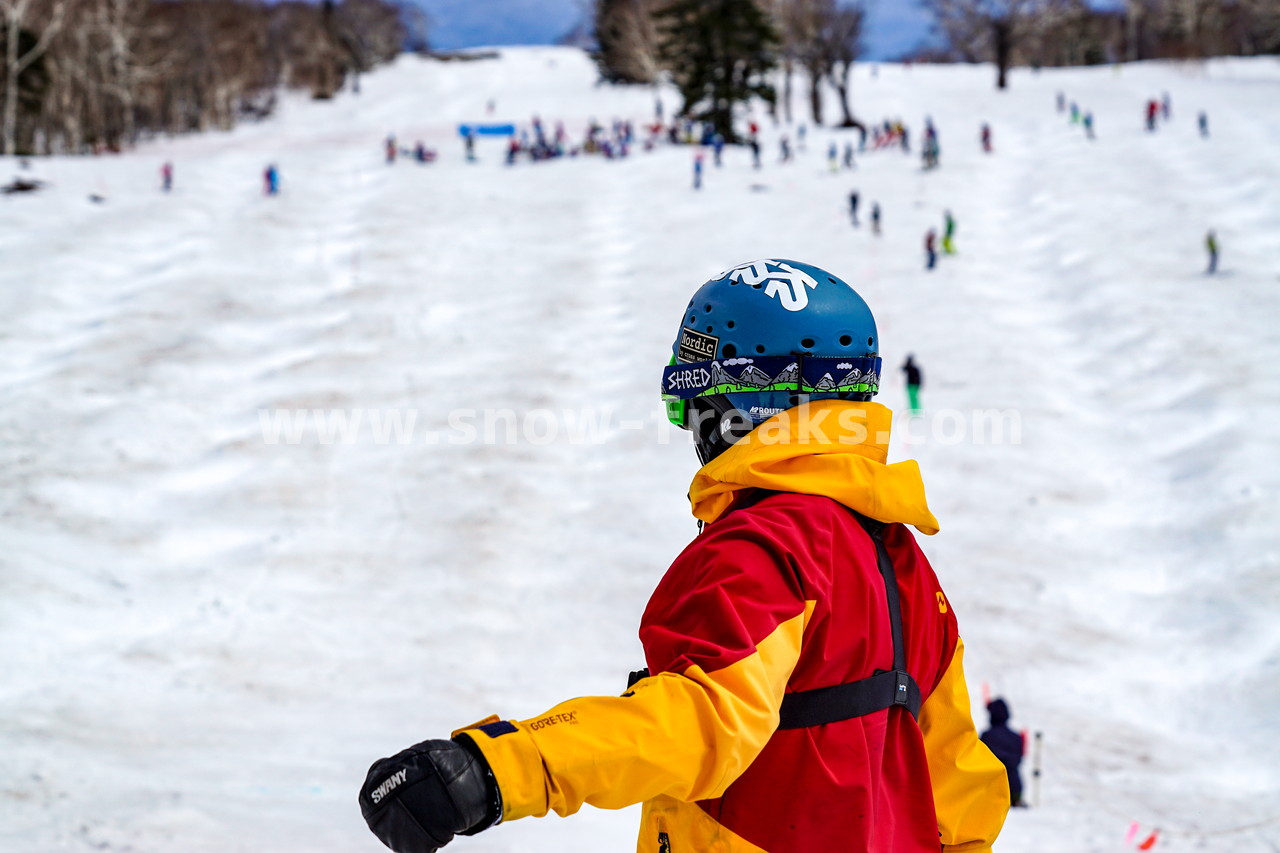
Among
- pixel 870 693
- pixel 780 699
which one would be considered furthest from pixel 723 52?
pixel 780 699

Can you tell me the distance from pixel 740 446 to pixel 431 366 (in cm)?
1888

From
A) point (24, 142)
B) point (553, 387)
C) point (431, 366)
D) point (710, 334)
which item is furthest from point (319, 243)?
point (24, 142)

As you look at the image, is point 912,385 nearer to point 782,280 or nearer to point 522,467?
point 522,467

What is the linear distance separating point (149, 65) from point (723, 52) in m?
33.3

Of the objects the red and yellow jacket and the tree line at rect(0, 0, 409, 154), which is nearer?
the red and yellow jacket

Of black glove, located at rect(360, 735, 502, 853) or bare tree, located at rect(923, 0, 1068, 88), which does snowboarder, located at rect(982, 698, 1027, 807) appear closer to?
black glove, located at rect(360, 735, 502, 853)

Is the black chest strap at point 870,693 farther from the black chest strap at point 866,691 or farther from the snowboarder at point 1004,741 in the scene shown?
the snowboarder at point 1004,741

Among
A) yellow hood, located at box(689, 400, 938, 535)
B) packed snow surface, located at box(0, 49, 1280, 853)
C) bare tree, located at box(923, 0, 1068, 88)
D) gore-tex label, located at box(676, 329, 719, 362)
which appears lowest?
packed snow surface, located at box(0, 49, 1280, 853)

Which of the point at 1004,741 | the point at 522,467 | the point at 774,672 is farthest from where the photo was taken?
the point at 522,467

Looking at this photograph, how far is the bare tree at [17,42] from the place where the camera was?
4112 centimetres

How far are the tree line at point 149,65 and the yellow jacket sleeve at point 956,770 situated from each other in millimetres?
48856

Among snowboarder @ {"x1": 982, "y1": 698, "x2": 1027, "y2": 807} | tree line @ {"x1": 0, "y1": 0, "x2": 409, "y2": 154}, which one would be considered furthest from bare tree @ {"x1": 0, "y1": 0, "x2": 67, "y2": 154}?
snowboarder @ {"x1": 982, "y1": 698, "x2": 1027, "y2": 807}

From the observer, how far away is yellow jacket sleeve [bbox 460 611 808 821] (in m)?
1.46

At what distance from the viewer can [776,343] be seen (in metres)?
2.01
